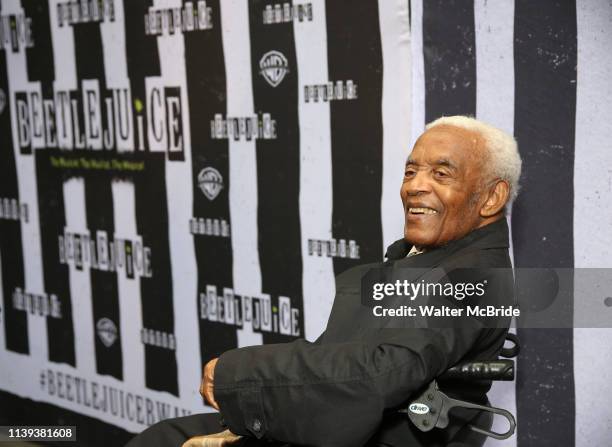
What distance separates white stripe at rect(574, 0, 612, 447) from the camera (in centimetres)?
236

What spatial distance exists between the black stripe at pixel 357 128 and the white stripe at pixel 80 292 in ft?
4.80

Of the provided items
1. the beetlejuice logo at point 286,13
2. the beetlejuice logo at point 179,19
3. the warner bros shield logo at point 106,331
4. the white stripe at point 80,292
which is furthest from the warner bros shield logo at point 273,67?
the warner bros shield logo at point 106,331

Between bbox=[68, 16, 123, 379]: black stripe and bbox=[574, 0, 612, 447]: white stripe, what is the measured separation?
2.12 metres

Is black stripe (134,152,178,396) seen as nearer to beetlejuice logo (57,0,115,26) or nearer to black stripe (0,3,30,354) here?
beetlejuice logo (57,0,115,26)

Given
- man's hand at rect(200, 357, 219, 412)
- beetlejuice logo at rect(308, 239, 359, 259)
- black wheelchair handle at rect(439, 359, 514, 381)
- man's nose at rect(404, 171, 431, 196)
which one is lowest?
man's hand at rect(200, 357, 219, 412)

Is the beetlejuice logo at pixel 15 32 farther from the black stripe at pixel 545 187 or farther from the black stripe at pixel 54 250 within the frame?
the black stripe at pixel 545 187

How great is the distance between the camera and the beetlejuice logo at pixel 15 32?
12.9 feet

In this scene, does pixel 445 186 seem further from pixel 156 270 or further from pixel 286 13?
pixel 156 270

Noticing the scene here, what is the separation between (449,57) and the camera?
261cm

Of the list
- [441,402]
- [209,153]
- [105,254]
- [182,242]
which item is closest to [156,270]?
[182,242]

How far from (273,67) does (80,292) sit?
63.4 inches

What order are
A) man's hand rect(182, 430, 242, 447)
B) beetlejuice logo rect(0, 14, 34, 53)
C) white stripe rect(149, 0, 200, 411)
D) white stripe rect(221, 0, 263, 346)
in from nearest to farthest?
man's hand rect(182, 430, 242, 447), white stripe rect(221, 0, 263, 346), white stripe rect(149, 0, 200, 411), beetlejuice logo rect(0, 14, 34, 53)

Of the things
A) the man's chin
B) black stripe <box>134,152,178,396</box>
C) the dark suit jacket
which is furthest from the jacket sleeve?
black stripe <box>134,152,178,396</box>

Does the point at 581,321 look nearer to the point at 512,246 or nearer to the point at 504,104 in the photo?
the point at 512,246
